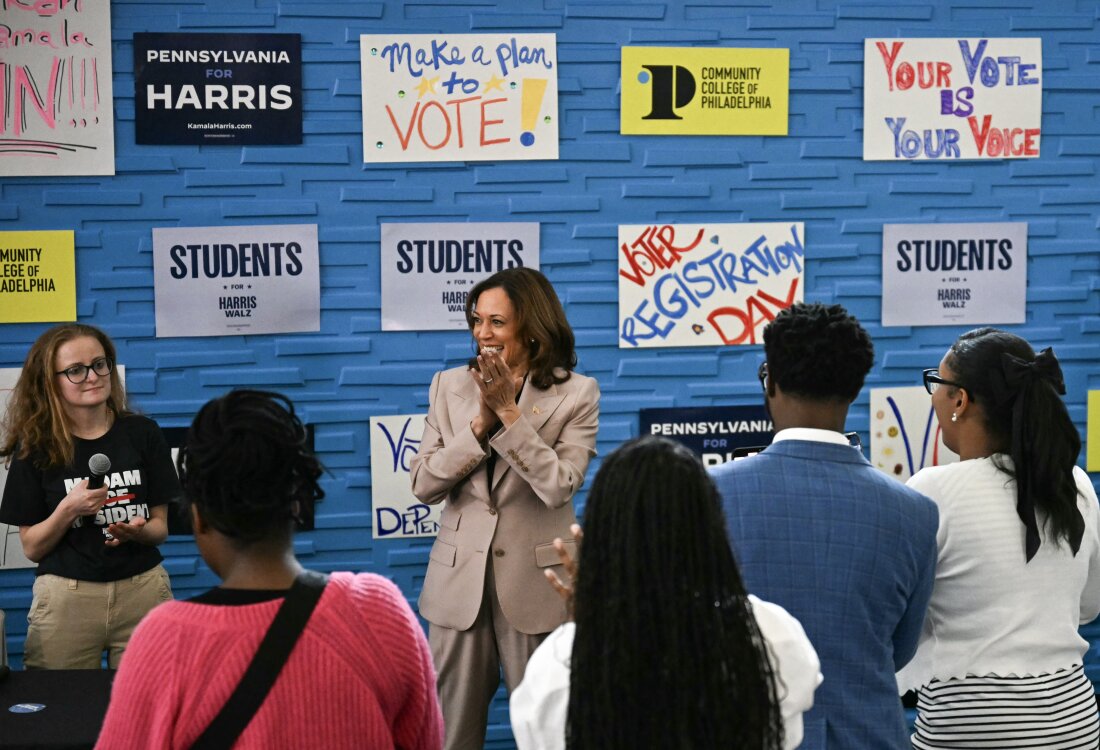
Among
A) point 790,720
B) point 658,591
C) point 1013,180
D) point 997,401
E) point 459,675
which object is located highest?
point 1013,180

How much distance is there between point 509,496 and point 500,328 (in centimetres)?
41

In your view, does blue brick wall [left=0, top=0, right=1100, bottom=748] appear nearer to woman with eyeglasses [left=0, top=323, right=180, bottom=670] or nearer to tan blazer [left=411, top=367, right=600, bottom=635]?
woman with eyeglasses [left=0, top=323, right=180, bottom=670]

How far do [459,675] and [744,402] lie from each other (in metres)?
1.42

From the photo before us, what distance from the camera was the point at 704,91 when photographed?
3.59 meters

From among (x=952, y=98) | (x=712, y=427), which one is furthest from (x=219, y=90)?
(x=952, y=98)

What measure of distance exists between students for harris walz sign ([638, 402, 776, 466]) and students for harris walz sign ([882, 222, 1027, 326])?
1.79ft

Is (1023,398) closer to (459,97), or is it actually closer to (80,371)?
(459,97)

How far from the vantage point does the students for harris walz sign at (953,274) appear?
371 centimetres

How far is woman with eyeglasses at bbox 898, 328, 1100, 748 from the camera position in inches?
81.6

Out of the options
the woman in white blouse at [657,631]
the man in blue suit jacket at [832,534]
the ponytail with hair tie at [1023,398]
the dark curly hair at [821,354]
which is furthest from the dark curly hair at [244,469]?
the ponytail with hair tie at [1023,398]

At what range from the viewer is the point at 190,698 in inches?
56.3

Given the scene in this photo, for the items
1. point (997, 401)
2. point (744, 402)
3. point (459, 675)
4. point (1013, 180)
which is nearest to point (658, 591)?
point (997, 401)

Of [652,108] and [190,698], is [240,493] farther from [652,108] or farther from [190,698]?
[652,108]

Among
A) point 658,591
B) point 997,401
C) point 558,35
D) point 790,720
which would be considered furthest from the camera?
point 558,35
